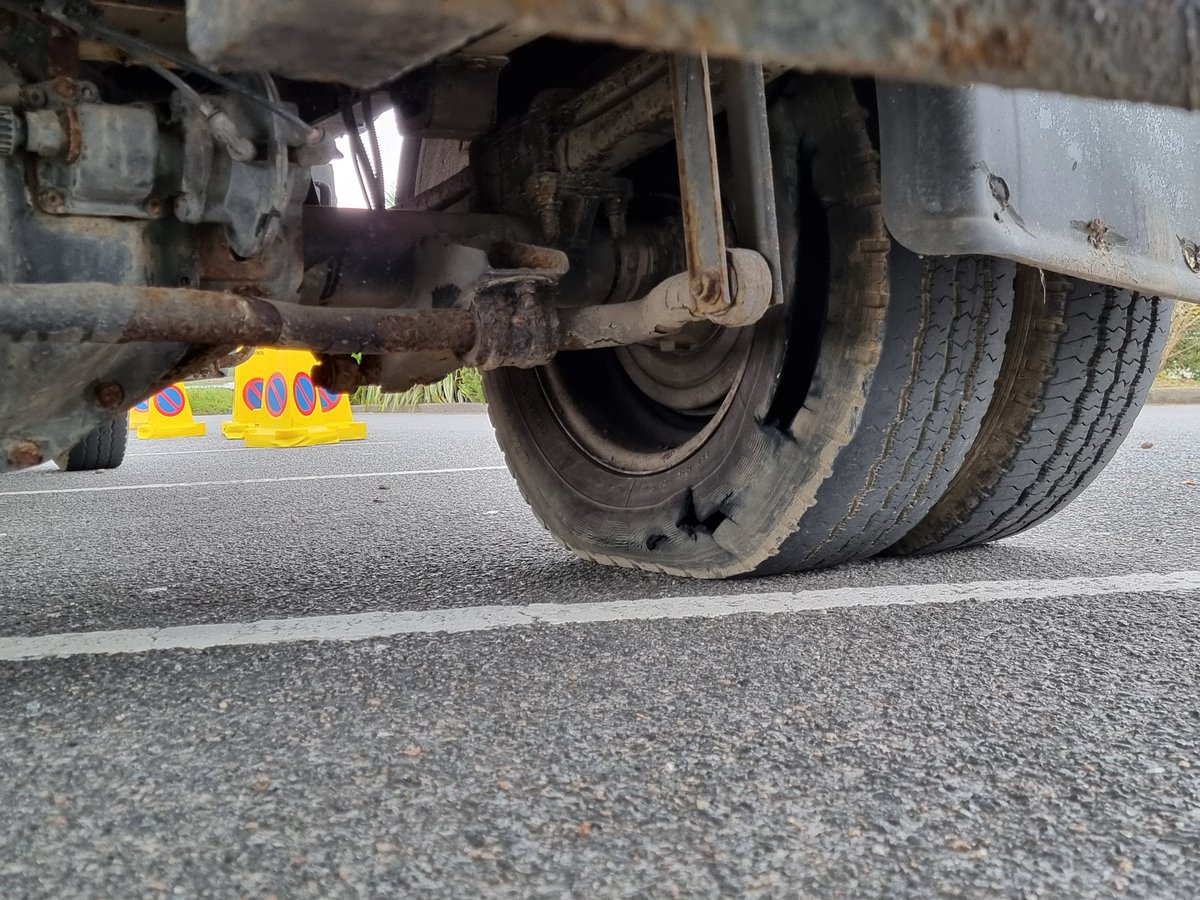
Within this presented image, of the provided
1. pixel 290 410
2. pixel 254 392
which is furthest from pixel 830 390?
pixel 254 392

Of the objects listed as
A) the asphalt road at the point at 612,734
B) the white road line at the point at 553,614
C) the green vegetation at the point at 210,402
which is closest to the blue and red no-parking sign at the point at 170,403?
the green vegetation at the point at 210,402

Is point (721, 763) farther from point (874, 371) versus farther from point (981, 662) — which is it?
point (874, 371)

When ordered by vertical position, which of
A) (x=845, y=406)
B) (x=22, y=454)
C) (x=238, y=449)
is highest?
(x=845, y=406)

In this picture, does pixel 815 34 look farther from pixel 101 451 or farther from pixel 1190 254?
pixel 101 451

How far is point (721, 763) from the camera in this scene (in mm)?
946

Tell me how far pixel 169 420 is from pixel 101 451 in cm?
341

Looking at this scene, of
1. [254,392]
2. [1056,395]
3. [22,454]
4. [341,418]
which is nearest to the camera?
[22,454]

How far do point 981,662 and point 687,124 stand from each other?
0.75 metres

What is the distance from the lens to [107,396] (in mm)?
1357

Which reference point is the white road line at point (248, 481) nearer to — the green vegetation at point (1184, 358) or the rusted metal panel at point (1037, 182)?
the rusted metal panel at point (1037, 182)

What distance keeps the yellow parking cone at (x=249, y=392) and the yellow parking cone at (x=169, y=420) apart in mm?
897

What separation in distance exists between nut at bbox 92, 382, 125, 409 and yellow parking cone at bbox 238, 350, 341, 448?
5.06m

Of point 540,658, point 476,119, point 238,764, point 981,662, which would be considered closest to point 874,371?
point 981,662

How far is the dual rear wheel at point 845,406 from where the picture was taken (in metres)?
1.48
